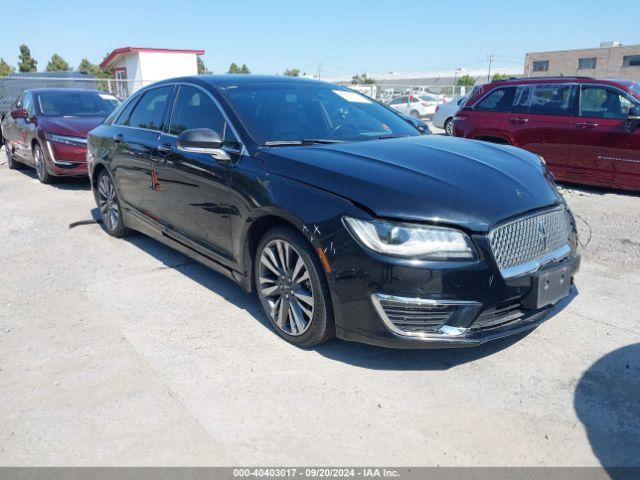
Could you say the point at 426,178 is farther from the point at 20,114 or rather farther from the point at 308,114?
the point at 20,114

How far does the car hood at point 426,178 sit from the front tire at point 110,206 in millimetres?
2923

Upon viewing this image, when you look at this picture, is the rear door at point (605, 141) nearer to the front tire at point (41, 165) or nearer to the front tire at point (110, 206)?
the front tire at point (110, 206)

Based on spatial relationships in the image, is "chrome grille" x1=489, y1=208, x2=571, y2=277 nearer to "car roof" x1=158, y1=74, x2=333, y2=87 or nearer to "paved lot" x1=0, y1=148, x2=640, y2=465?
"paved lot" x1=0, y1=148, x2=640, y2=465

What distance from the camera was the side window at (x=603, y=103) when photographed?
7586 mm

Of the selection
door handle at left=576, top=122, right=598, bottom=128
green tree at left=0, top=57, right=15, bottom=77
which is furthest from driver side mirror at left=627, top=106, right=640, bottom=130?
green tree at left=0, top=57, right=15, bottom=77

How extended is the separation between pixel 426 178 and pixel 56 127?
25.3 ft

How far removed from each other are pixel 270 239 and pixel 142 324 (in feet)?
3.98

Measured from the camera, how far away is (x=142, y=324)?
3.93 meters

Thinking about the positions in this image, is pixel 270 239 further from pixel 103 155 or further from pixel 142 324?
pixel 103 155

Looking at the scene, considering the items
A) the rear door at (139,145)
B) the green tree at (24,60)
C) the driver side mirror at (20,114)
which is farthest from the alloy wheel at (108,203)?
the green tree at (24,60)

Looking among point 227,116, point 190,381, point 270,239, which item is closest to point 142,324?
point 190,381

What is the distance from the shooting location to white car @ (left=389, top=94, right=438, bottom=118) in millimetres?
26391

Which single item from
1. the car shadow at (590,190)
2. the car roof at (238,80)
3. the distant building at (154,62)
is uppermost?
the distant building at (154,62)

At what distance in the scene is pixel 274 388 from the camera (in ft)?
10.1
